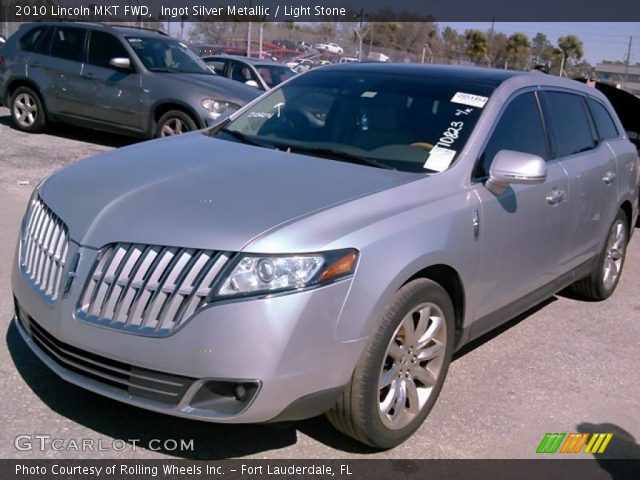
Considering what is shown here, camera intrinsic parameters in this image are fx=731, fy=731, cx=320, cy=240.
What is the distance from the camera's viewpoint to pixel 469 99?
13.7 feet

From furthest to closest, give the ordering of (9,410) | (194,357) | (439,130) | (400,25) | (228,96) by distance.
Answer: (400,25) < (228,96) < (439,130) < (9,410) < (194,357)

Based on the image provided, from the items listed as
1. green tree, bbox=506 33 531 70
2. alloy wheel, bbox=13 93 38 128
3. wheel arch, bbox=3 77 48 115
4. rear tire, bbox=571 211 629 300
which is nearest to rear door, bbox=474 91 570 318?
rear tire, bbox=571 211 629 300

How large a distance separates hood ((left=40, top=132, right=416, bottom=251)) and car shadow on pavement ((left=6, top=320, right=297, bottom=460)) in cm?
88

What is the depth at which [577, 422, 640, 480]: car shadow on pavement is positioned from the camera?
3.45 metres

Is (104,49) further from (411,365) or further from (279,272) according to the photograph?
(279,272)

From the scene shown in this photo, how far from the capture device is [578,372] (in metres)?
4.50

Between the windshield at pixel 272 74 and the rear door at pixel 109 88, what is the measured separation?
3534 millimetres

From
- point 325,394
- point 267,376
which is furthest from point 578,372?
point 267,376

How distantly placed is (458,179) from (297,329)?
139 centimetres

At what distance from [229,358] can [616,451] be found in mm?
2092

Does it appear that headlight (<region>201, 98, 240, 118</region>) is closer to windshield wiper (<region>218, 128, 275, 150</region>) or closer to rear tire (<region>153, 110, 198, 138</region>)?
rear tire (<region>153, 110, 198, 138</region>)

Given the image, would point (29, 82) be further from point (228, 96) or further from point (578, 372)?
point (578, 372)

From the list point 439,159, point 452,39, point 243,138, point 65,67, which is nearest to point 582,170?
point 439,159

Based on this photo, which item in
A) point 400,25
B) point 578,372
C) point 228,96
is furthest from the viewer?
point 400,25
